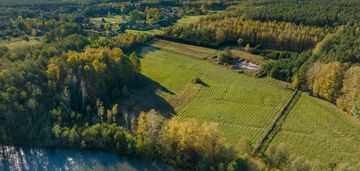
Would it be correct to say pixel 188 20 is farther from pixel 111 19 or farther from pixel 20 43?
pixel 20 43

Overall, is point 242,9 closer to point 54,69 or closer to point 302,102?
point 302,102

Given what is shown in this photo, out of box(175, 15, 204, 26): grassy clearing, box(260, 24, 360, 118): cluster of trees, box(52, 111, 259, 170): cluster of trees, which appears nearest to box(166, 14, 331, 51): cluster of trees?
box(260, 24, 360, 118): cluster of trees

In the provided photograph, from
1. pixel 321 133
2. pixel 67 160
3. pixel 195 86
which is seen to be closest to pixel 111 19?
pixel 195 86

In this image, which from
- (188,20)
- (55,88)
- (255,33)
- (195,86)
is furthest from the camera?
(188,20)

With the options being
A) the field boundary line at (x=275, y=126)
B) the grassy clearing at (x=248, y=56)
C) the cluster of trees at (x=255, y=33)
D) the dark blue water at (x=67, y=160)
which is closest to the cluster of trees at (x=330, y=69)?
the field boundary line at (x=275, y=126)

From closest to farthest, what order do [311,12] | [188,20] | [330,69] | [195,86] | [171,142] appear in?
[171,142] → [330,69] → [195,86] → [311,12] → [188,20]

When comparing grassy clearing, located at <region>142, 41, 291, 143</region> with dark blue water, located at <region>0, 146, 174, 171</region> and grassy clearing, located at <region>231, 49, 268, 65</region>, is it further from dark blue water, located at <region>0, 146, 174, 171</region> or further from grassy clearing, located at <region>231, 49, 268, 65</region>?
dark blue water, located at <region>0, 146, 174, 171</region>
